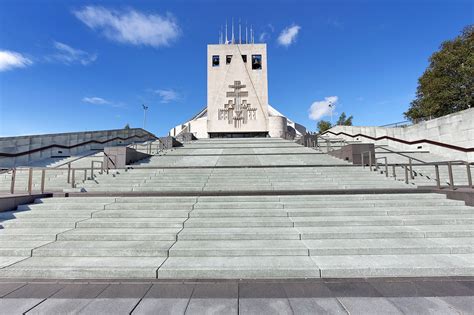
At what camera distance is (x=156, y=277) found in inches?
124

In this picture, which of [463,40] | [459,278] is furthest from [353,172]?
[463,40]

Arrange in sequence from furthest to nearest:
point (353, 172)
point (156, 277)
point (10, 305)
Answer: point (353, 172)
point (156, 277)
point (10, 305)

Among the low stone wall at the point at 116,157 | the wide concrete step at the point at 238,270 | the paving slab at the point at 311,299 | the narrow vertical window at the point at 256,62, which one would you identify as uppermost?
the narrow vertical window at the point at 256,62

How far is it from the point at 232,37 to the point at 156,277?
40.0m

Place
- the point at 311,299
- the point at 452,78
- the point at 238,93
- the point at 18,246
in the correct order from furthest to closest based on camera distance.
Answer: the point at 238,93 < the point at 452,78 < the point at 18,246 < the point at 311,299

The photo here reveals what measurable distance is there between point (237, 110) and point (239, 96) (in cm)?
210

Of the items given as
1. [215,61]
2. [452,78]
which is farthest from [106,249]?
[215,61]

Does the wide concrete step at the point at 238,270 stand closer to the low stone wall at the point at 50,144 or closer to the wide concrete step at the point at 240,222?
the wide concrete step at the point at 240,222

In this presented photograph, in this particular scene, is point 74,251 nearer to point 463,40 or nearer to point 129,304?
point 129,304

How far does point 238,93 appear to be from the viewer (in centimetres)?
3166

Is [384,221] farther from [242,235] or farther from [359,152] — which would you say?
[359,152]

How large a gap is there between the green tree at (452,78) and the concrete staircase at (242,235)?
61.0 ft

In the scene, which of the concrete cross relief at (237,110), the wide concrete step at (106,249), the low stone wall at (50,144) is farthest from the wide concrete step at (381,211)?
the concrete cross relief at (237,110)

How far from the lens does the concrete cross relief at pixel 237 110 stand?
3150 cm
